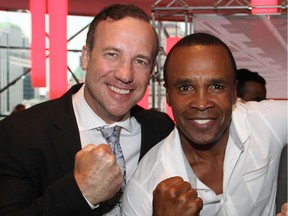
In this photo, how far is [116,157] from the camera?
1724 mm

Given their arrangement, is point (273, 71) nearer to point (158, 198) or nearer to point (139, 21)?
point (139, 21)

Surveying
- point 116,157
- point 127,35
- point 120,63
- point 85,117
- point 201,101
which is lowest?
point 116,157

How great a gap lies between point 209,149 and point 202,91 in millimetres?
253

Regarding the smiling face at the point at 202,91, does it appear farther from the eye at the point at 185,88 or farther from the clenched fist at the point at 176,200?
the clenched fist at the point at 176,200

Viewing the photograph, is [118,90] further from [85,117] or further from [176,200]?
[176,200]

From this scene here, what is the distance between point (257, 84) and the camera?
11.3ft

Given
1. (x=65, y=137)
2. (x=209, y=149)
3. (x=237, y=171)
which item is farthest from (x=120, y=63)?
(x=237, y=171)

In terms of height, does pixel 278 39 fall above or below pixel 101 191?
above

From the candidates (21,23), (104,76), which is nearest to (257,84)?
(104,76)

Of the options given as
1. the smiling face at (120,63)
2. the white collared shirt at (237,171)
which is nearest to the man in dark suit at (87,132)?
the smiling face at (120,63)

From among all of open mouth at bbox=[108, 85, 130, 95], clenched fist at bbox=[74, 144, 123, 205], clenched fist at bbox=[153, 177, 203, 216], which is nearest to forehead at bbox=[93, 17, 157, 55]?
open mouth at bbox=[108, 85, 130, 95]

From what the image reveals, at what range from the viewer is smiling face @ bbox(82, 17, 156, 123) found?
1.67 meters

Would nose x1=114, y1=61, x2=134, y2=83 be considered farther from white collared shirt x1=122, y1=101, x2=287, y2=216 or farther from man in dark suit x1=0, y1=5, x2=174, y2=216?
white collared shirt x1=122, y1=101, x2=287, y2=216

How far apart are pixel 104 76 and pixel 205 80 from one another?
44cm
